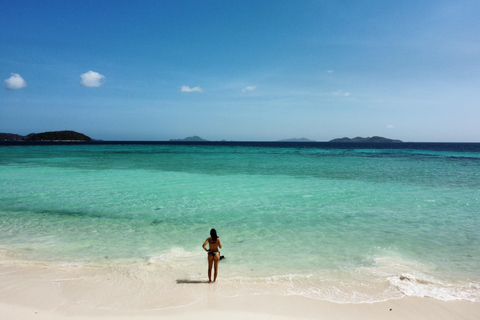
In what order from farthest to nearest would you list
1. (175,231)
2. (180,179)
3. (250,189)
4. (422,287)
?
(180,179)
(250,189)
(175,231)
(422,287)

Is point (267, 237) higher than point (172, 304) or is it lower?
higher

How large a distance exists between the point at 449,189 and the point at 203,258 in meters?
16.2

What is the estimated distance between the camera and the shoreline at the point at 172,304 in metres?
4.70

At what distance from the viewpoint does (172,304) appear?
197 inches

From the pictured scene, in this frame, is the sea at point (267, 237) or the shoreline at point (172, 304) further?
the sea at point (267, 237)

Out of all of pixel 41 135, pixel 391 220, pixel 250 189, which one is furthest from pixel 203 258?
pixel 41 135

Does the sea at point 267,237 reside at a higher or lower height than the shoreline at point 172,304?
higher

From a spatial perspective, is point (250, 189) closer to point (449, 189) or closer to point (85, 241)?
point (85, 241)

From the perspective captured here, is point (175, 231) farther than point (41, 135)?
No

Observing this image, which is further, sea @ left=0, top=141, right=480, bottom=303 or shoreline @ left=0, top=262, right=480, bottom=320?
sea @ left=0, top=141, right=480, bottom=303

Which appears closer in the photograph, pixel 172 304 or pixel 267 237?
pixel 172 304

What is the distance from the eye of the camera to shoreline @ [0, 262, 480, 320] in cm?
470

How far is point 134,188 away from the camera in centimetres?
1634

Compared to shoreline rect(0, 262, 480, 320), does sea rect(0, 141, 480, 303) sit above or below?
above
